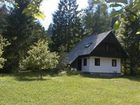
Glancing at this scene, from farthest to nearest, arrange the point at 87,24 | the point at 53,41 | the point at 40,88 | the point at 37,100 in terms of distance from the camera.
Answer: the point at 87,24 → the point at 53,41 → the point at 40,88 → the point at 37,100

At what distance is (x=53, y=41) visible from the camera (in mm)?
60406

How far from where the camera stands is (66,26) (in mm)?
65812

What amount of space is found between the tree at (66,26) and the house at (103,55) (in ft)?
43.9

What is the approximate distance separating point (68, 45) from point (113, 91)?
121 feet

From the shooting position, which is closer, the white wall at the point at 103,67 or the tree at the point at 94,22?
the white wall at the point at 103,67

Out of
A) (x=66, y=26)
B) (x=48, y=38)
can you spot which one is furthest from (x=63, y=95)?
(x=66, y=26)

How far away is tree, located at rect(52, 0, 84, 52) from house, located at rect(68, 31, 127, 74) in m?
13.4

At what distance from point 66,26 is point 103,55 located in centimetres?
2165

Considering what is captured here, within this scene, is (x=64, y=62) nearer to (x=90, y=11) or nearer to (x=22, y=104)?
(x=22, y=104)

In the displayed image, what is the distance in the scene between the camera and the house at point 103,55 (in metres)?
45.1

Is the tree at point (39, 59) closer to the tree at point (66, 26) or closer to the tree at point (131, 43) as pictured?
the tree at point (131, 43)

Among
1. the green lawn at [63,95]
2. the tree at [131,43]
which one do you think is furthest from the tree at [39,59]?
the tree at [131,43]

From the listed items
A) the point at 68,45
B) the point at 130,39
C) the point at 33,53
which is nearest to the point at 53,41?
the point at 68,45

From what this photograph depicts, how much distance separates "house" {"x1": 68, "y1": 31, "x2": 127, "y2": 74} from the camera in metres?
45.1
